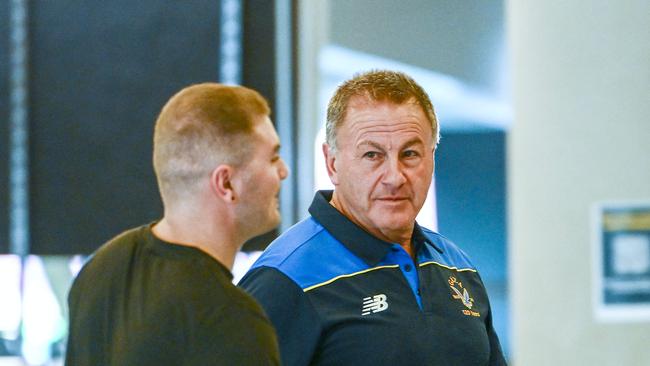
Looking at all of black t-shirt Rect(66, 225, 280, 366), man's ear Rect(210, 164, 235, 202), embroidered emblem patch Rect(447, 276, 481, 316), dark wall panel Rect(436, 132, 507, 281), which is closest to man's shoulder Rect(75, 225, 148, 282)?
black t-shirt Rect(66, 225, 280, 366)

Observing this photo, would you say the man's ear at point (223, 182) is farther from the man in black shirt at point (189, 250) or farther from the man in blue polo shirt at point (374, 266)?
the man in blue polo shirt at point (374, 266)

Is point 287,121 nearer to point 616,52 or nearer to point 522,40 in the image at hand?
point 522,40

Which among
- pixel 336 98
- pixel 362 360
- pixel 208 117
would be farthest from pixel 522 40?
pixel 208 117

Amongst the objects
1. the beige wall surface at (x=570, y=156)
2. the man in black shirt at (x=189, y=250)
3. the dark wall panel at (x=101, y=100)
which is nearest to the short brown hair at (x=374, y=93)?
the man in black shirt at (x=189, y=250)

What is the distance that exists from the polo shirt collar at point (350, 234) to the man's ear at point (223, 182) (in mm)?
553

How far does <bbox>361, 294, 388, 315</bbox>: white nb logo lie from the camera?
183 centimetres

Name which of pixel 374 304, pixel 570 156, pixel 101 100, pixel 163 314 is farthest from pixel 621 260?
pixel 163 314

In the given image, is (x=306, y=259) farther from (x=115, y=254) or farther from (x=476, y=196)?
(x=476, y=196)

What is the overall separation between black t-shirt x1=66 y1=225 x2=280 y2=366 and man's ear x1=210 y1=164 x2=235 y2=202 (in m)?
0.08

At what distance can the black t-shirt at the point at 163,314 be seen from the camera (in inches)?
51.2

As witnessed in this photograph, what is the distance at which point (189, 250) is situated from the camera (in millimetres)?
1382

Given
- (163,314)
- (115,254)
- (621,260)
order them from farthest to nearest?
(621,260), (115,254), (163,314)

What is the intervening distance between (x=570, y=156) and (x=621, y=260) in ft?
1.32

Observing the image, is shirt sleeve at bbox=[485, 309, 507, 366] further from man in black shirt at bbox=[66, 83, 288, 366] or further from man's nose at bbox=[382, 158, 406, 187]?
man in black shirt at bbox=[66, 83, 288, 366]
